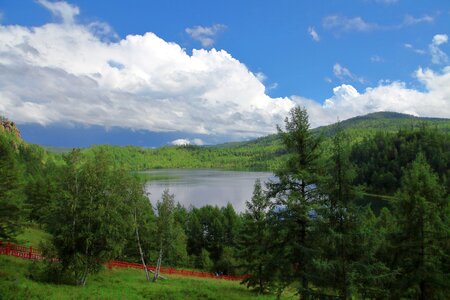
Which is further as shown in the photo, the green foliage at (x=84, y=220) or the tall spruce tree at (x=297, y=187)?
the green foliage at (x=84, y=220)

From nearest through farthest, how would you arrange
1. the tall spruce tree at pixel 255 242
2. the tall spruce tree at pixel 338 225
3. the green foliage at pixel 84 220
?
the tall spruce tree at pixel 338 225 < the green foliage at pixel 84 220 < the tall spruce tree at pixel 255 242

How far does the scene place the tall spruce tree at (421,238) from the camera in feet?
60.8

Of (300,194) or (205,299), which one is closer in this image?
(300,194)

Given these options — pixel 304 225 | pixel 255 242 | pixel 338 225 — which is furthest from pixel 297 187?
pixel 255 242

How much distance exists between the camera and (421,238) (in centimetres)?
1897

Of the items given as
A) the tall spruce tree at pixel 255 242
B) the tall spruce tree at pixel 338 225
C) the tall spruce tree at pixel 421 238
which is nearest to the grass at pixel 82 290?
the tall spruce tree at pixel 255 242

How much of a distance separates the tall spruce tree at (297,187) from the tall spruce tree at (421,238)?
6.27 meters

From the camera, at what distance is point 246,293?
92.5ft

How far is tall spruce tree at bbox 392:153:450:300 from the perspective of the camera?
1853 cm

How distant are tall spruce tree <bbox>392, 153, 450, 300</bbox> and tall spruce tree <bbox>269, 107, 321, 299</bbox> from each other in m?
6.27

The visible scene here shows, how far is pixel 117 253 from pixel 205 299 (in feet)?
23.7

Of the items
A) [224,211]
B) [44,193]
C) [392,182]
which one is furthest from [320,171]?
[392,182]

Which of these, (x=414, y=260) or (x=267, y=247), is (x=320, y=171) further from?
(x=414, y=260)

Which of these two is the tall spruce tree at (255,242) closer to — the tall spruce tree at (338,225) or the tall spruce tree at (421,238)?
the tall spruce tree at (421,238)
